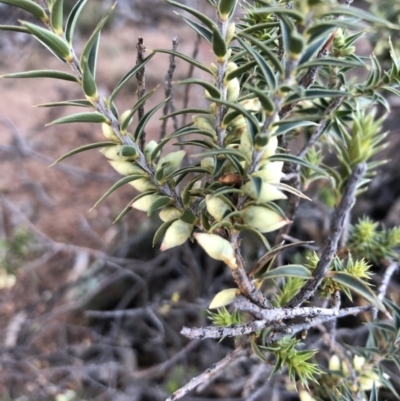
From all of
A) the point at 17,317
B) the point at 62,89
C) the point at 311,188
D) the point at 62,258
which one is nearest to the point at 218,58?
the point at 311,188

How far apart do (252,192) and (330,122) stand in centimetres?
35

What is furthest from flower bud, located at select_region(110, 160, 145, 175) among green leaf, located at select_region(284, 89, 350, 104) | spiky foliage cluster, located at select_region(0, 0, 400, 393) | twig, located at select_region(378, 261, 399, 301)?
twig, located at select_region(378, 261, 399, 301)

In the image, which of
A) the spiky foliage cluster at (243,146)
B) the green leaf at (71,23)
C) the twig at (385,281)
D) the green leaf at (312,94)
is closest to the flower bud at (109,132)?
the spiky foliage cluster at (243,146)

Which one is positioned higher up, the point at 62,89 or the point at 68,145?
the point at 62,89

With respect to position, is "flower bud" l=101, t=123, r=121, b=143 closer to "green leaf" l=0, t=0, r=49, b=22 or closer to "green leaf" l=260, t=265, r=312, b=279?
"green leaf" l=0, t=0, r=49, b=22

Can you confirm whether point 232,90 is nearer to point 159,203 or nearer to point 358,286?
point 159,203

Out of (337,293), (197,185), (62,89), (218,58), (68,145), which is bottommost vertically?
(68,145)

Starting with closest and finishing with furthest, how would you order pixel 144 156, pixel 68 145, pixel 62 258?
pixel 144 156 < pixel 62 258 < pixel 68 145

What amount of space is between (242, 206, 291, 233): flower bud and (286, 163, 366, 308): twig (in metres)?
0.05

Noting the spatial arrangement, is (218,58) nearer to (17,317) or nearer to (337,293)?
(337,293)

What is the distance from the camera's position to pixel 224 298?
471mm

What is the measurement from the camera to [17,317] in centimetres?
208

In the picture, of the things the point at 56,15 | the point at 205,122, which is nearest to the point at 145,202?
the point at 205,122

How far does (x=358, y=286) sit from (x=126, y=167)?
→ 318mm
